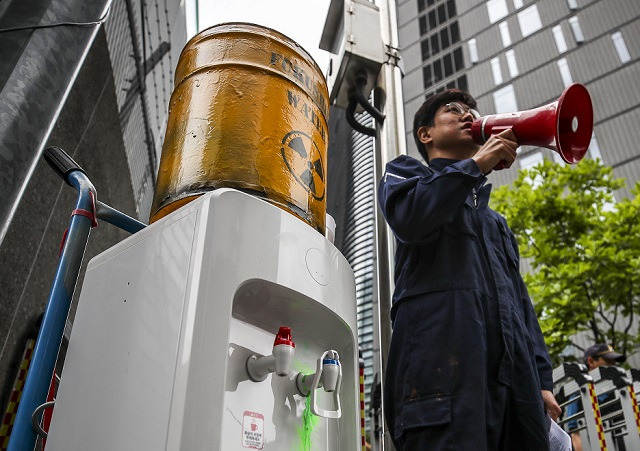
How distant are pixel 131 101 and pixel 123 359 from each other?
377cm

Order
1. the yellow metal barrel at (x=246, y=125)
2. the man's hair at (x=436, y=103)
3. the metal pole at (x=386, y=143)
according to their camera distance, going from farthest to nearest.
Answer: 1. the metal pole at (x=386, y=143)
2. the man's hair at (x=436, y=103)
3. the yellow metal barrel at (x=246, y=125)

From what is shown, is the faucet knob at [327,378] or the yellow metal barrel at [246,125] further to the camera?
the yellow metal barrel at [246,125]

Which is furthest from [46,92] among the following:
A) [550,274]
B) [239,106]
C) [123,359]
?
[550,274]

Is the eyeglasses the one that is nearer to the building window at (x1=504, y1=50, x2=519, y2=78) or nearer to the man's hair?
the man's hair

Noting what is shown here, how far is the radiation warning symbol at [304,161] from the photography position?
68.1 inches

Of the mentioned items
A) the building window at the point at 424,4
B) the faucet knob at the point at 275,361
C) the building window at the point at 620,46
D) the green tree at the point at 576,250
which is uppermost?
the building window at the point at 424,4

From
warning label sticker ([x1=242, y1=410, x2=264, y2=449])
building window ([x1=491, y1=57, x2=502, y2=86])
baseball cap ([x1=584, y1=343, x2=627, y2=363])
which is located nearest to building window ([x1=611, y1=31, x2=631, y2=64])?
building window ([x1=491, y1=57, x2=502, y2=86])

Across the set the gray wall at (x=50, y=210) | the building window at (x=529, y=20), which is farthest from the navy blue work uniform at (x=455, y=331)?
the building window at (x=529, y=20)

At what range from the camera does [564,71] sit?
20984 mm

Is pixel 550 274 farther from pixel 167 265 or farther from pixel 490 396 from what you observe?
pixel 167 265

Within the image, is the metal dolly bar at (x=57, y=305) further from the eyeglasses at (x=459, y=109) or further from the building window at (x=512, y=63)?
the building window at (x=512, y=63)

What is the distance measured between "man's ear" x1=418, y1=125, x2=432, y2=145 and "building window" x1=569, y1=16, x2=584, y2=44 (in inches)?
869

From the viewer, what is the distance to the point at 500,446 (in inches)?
61.5

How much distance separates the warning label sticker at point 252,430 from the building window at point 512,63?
2368 cm
